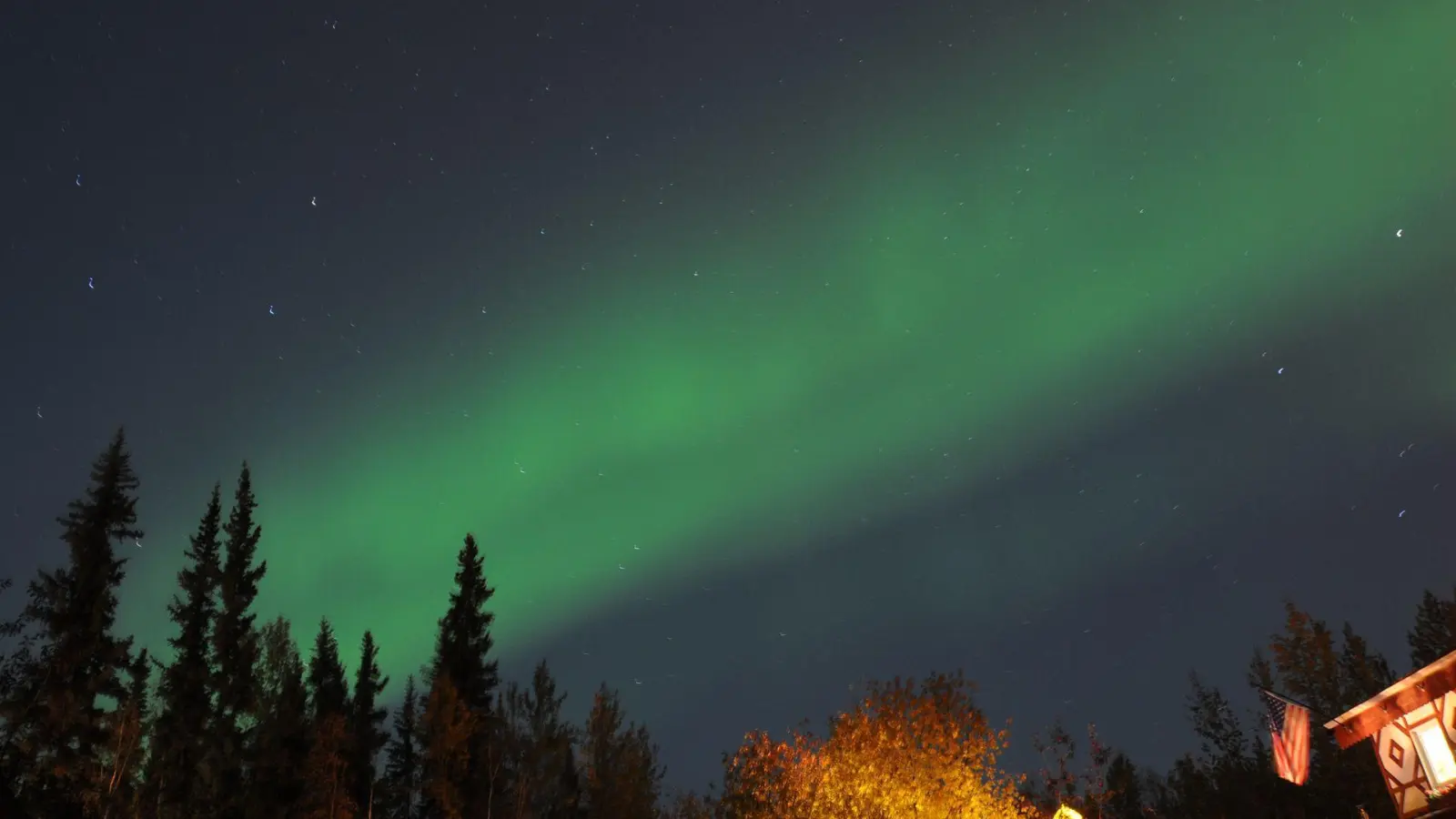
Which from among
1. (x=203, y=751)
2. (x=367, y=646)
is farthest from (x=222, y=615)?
(x=367, y=646)

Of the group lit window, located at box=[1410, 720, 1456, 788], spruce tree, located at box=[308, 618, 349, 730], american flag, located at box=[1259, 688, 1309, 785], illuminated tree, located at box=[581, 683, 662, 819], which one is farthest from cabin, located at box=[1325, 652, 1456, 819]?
spruce tree, located at box=[308, 618, 349, 730]

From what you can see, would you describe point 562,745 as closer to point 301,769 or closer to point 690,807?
point 690,807

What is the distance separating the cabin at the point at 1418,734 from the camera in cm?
1538

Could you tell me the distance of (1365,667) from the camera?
55.0m

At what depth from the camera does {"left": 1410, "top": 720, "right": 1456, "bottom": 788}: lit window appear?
15.6m

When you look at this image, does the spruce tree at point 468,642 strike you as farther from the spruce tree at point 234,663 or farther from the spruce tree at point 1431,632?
the spruce tree at point 1431,632

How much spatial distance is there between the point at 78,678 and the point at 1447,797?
3197cm

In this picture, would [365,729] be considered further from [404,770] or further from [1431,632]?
[1431,632]

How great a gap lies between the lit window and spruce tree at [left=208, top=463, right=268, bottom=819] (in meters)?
34.6

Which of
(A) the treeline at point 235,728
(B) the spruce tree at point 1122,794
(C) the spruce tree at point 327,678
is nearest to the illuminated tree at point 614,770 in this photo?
(A) the treeline at point 235,728

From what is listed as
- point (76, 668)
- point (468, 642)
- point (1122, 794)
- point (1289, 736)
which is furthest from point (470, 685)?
point (1122, 794)

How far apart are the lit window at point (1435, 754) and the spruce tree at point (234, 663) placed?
34614 millimetres

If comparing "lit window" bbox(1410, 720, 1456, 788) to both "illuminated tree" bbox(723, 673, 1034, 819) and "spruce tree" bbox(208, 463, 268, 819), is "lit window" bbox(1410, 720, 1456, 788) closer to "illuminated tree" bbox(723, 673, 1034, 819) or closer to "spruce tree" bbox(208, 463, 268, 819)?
"illuminated tree" bbox(723, 673, 1034, 819)

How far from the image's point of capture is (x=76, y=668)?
28.2m
